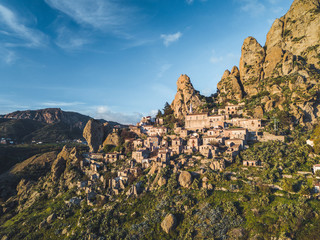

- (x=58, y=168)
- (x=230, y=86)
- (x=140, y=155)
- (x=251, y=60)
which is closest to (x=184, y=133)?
(x=140, y=155)

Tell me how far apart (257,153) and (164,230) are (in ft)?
99.7

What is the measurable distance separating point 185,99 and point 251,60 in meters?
37.0

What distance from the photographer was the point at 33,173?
85.9m

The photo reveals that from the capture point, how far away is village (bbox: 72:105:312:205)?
172ft

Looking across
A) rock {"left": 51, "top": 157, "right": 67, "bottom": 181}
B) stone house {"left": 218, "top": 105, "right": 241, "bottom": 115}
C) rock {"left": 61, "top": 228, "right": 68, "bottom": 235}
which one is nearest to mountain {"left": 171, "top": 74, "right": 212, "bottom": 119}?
stone house {"left": 218, "top": 105, "right": 241, "bottom": 115}

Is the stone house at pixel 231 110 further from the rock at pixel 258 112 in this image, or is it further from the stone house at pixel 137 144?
the stone house at pixel 137 144

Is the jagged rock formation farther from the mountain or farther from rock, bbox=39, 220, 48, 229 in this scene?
rock, bbox=39, 220, 48, 229

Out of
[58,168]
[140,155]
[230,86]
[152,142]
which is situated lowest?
[58,168]

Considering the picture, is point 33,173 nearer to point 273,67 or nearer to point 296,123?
point 296,123

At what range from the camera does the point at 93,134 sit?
82750mm

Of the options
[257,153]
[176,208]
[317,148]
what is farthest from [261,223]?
[317,148]

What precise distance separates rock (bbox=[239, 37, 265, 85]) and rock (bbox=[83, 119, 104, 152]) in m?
69.5

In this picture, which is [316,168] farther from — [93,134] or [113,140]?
[93,134]

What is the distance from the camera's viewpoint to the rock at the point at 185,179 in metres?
47.0
